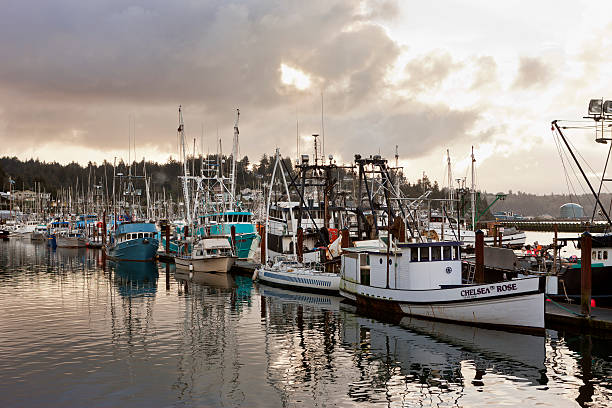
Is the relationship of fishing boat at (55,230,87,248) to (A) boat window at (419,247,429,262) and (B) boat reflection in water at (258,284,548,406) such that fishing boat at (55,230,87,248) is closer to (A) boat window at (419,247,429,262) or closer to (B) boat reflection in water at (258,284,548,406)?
(B) boat reflection in water at (258,284,548,406)

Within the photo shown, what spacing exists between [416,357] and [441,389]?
4.48m

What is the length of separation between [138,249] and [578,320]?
61.4 metres

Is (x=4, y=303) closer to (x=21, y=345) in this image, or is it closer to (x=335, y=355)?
(x=21, y=345)

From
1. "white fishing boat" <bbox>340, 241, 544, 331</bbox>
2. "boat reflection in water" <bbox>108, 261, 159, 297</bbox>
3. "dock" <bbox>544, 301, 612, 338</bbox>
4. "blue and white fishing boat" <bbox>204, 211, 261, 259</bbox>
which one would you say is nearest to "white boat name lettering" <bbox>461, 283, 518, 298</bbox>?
"white fishing boat" <bbox>340, 241, 544, 331</bbox>

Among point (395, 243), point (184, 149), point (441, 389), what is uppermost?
point (184, 149)

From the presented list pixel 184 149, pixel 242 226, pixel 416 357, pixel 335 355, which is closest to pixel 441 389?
pixel 416 357

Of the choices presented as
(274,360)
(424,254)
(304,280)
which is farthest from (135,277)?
(274,360)

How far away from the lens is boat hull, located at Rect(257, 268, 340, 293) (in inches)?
1740

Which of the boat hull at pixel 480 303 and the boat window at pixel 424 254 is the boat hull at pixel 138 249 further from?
the boat window at pixel 424 254

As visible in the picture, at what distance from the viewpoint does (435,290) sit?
105 ft

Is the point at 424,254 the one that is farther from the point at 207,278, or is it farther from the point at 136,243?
the point at 136,243

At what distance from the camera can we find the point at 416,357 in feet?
83.6

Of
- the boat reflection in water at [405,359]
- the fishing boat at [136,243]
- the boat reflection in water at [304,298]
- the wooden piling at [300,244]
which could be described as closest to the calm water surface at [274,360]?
the boat reflection in water at [405,359]

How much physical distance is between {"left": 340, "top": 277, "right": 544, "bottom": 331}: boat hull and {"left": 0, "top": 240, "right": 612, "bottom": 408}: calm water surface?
0.68m
